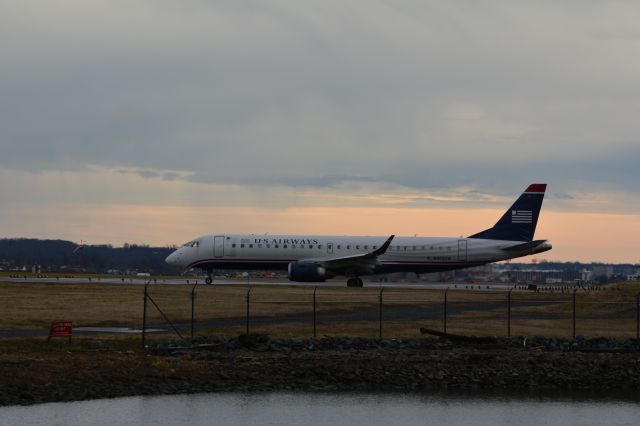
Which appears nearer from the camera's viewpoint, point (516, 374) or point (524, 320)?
point (516, 374)

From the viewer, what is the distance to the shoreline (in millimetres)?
27203

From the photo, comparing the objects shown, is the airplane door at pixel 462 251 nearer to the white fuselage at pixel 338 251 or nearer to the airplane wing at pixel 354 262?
the white fuselage at pixel 338 251

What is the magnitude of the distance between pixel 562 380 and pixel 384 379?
563 centimetres

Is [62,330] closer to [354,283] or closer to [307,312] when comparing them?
[307,312]

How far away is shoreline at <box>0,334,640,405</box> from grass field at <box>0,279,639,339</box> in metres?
3.46

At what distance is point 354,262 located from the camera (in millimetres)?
72812

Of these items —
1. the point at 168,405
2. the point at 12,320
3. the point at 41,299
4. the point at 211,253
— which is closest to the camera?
the point at 168,405

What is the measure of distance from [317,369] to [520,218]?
4912 centimetres

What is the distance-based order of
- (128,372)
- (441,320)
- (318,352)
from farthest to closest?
(441,320), (318,352), (128,372)

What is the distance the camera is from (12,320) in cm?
3944

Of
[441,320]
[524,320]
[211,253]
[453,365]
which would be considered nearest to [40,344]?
[453,365]

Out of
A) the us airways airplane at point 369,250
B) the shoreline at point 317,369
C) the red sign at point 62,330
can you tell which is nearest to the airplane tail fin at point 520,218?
the us airways airplane at point 369,250

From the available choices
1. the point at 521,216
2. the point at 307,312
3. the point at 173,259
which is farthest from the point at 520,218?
the point at 307,312

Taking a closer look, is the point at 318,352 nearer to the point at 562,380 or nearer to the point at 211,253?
the point at 562,380
